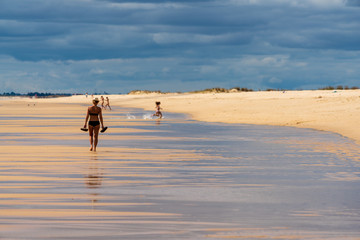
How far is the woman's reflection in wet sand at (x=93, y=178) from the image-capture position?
11586 mm

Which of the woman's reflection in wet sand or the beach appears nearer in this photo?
the beach

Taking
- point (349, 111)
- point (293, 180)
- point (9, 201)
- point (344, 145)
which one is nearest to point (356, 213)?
point (293, 180)

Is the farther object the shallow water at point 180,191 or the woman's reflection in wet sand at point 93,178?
the woman's reflection in wet sand at point 93,178

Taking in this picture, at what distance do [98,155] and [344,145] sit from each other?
852 centimetres

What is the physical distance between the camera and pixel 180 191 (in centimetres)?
1206

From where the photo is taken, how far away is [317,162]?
17312 mm

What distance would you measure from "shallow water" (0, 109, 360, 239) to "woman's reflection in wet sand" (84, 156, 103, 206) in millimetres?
20

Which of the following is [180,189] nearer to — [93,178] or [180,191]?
[180,191]

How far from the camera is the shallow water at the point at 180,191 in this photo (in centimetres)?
869

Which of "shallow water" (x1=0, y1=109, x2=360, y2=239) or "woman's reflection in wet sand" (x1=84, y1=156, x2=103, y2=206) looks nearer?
"shallow water" (x1=0, y1=109, x2=360, y2=239)

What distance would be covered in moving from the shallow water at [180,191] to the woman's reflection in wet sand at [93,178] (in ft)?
0.07

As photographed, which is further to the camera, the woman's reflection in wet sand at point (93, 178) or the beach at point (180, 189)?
the woman's reflection in wet sand at point (93, 178)

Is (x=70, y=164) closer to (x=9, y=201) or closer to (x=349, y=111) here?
(x=9, y=201)

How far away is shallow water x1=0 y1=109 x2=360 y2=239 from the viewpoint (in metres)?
8.69
